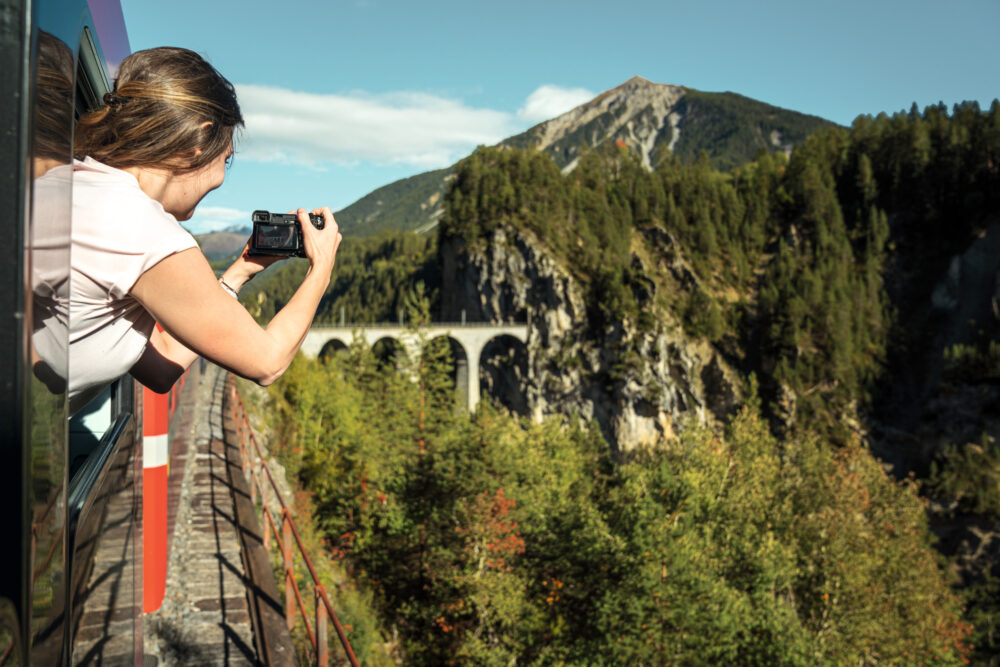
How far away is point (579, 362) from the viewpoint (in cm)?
5750

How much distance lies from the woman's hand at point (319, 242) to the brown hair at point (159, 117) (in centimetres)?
19

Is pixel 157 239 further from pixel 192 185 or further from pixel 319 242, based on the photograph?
pixel 319 242

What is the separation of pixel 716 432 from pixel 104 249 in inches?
2313

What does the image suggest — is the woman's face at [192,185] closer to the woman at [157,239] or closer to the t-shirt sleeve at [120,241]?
the woman at [157,239]

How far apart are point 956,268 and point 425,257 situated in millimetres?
65277

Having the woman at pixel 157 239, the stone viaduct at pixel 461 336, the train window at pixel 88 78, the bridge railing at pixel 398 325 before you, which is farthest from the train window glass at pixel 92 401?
the stone viaduct at pixel 461 336

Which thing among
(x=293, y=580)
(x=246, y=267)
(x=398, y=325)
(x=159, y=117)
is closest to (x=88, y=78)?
(x=159, y=117)

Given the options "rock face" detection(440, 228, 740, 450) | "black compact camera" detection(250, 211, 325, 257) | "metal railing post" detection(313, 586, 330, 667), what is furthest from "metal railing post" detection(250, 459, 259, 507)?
"rock face" detection(440, 228, 740, 450)

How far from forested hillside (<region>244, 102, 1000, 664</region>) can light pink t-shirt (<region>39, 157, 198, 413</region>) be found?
395mm

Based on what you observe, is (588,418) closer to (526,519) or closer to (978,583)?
(978,583)

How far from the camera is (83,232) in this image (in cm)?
82

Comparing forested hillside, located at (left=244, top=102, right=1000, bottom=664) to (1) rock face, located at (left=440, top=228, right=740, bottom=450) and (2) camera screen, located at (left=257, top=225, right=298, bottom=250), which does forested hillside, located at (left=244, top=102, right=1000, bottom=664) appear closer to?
(2) camera screen, located at (left=257, top=225, right=298, bottom=250)

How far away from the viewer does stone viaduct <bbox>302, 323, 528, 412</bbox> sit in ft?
143

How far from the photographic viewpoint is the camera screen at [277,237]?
1214 mm
